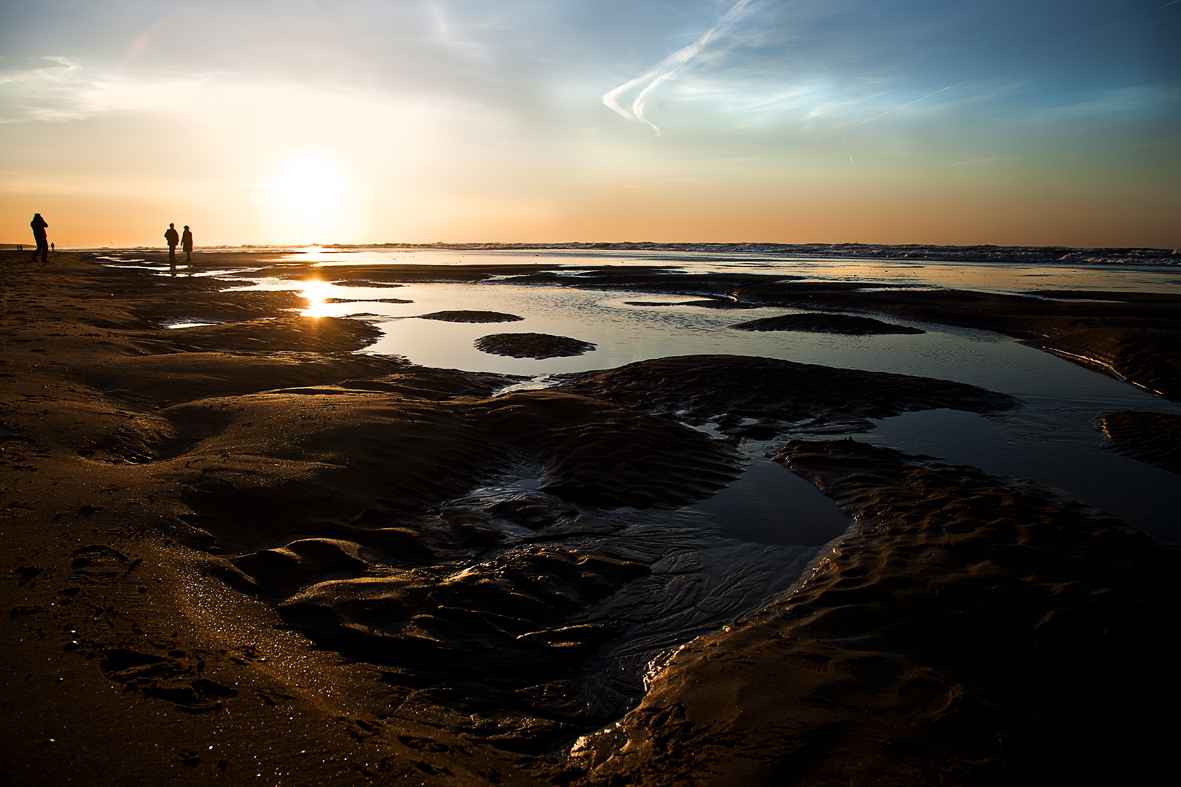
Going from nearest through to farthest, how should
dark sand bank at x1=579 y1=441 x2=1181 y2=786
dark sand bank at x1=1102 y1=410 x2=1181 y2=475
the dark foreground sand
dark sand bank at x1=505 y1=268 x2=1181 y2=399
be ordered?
the dark foreground sand
dark sand bank at x1=579 y1=441 x2=1181 y2=786
dark sand bank at x1=1102 y1=410 x2=1181 y2=475
dark sand bank at x1=505 y1=268 x2=1181 y2=399

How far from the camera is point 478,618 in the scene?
187 inches

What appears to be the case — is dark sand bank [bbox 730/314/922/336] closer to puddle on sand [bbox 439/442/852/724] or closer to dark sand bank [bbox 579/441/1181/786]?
puddle on sand [bbox 439/442/852/724]

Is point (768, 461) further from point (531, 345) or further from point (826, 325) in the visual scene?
point (826, 325)

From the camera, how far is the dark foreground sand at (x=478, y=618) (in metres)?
3.16

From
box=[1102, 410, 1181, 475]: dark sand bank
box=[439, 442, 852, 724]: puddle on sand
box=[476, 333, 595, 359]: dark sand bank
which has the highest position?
box=[476, 333, 595, 359]: dark sand bank

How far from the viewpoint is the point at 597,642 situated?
4.74 meters

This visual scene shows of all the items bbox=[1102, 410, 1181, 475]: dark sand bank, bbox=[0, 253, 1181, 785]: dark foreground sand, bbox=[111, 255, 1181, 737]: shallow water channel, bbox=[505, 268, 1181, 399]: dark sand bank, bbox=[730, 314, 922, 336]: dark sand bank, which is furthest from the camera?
bbox=[730, 314, 922, 336]: dark sand bank

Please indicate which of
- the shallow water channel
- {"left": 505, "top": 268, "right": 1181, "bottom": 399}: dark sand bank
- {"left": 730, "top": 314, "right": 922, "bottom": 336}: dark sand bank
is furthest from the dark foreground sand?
{"left": 730, "top": 314, "right": 922, "bottom": 336}: dark sand bank

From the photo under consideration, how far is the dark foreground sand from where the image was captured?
316cm

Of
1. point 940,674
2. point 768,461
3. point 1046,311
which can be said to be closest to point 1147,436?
point 768,461

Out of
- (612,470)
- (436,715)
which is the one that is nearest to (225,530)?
(436,715)

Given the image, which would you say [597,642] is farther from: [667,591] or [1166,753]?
[1166,753]

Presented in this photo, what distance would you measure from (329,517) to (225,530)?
0.94 meters

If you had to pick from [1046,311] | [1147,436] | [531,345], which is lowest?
[1147,436]
